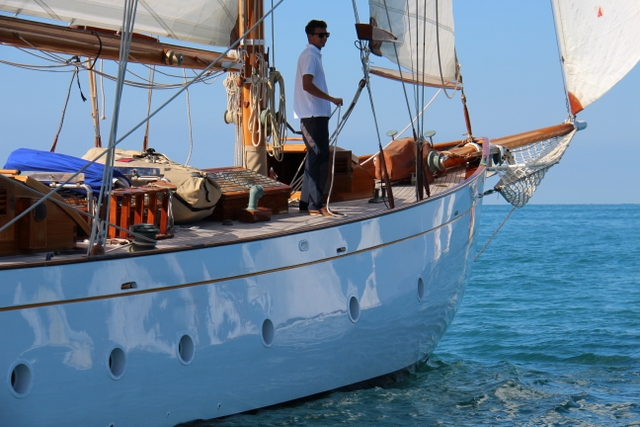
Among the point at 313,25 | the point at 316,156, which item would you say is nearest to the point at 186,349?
the point at 316,156

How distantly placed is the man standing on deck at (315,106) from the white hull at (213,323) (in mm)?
575

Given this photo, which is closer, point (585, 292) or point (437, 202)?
point (437, 202)

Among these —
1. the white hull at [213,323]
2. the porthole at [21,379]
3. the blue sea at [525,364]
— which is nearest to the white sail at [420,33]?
the white hull at [213,323]

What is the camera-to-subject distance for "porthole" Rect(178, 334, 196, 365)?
5.44 m

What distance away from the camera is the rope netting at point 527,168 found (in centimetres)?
999

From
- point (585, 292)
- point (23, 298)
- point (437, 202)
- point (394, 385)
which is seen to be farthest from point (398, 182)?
point (585, 292)

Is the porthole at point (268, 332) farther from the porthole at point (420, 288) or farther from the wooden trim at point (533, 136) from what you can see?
the wooden trim at point (533, 136)

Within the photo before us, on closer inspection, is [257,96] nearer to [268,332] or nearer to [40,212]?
[268,332]

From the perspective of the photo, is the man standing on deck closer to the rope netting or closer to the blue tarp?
the blue tarp

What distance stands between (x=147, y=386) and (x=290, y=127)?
336 cm

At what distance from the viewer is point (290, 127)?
8086 millimetres

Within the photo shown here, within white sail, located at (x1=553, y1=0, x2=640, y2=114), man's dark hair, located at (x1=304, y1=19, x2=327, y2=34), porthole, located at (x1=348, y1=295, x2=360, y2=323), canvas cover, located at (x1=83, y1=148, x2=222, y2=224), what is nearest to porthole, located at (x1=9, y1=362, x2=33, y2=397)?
canvas cover, located at (x1=83, y1=148, x2=222, y2=224)

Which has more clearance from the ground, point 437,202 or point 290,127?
point 290,127

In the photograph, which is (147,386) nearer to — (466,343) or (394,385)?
(394,385)
